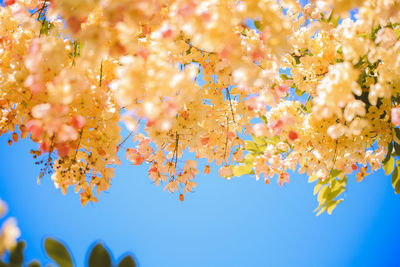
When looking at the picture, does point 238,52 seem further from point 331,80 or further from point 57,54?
point 57,54

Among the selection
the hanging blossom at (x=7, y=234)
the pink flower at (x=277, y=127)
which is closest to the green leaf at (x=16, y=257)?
the hanging blossom at (x=7, y=234)

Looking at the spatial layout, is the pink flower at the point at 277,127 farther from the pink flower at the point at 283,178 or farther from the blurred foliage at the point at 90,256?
the blurred foliage at the point at 90,256

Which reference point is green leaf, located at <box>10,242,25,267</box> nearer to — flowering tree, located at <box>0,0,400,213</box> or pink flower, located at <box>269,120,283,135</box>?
flowering tree, located at <box>0,0,400,213</box>

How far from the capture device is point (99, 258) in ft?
1.80

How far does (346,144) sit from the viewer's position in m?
1.22

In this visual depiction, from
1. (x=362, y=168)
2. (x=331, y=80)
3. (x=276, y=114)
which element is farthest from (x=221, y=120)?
(x=362, y=168)

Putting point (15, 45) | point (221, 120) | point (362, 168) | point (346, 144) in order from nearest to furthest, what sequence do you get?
point (15, 45)
point (346, 144)
point (221, 120)
point (362, 168)

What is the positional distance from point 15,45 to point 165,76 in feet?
2.12

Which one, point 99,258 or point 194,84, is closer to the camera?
point 99,258

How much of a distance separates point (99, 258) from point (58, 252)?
0.07 metres

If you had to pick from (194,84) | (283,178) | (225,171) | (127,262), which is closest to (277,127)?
(194,84)

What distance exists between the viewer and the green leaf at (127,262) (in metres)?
0.54

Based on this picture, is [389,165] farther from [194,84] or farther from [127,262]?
[127,262]

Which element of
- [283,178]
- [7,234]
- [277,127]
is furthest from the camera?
[283,178]
